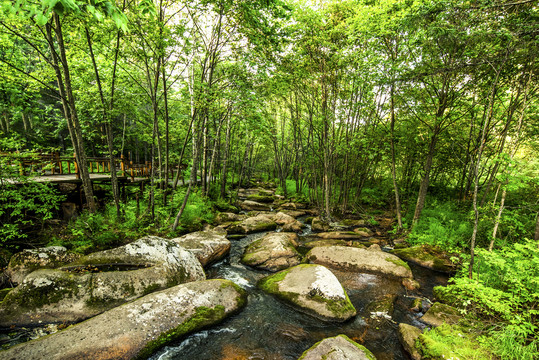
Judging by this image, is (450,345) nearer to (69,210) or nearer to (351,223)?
(351,223)

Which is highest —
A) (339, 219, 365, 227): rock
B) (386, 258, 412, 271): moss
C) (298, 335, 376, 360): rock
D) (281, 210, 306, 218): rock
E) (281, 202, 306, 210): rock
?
(298, 335, 376, 360): rock

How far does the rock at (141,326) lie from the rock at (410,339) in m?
3.34

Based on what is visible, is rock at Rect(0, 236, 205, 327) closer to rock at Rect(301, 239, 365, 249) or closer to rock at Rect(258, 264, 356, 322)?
Result: rock at Rect(258, 264, 356, 322)

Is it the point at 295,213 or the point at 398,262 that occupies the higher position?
the point at 398,262

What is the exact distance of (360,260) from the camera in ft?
23.2

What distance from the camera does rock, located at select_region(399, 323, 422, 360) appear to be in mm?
3629

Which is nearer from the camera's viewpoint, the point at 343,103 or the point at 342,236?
the point at 342,236

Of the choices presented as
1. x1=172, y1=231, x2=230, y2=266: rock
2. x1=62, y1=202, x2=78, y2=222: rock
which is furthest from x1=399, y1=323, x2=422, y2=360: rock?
x1=62, y1=202, x2=78, y2=222: rock

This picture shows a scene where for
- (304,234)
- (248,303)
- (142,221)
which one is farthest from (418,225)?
(142,221)

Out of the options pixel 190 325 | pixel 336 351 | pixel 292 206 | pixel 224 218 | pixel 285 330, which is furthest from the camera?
pixel 292 206

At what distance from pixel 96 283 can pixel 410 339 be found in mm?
6295

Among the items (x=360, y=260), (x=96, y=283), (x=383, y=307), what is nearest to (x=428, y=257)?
(x=360, y=260)

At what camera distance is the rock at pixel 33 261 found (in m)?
4.80

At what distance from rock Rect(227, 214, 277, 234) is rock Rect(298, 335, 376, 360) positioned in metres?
7.20
